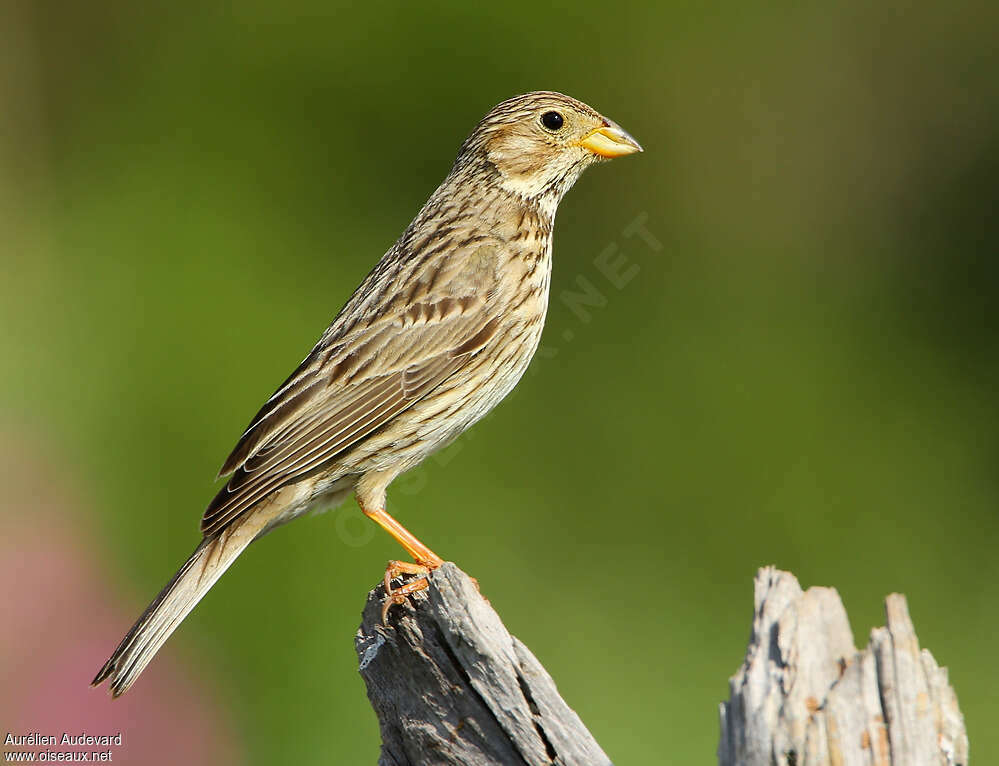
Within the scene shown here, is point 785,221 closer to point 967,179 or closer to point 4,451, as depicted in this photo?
point 967,179

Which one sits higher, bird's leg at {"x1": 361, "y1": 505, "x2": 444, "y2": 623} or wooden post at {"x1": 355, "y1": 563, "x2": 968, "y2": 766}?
wooden post at {"x1": 355, "y1": 563, "x2": 968, "y2": 766}

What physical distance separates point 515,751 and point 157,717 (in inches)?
89.2

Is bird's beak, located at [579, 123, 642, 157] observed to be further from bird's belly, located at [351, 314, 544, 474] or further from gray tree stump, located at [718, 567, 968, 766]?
gray tree stump, located at [718, 567, 968, 766]

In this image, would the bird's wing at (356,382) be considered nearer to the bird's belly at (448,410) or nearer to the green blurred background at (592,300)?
the bird's belly at (448,410)

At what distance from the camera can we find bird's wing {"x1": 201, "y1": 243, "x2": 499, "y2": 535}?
445cm

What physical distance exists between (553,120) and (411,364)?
4.22ft

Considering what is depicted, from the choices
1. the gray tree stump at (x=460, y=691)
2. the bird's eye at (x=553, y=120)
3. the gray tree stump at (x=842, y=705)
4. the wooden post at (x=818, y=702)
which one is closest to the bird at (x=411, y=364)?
the bird's eye at (x=553, y=120)

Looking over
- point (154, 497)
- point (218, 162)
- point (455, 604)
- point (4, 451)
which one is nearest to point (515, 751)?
point (455, 604)

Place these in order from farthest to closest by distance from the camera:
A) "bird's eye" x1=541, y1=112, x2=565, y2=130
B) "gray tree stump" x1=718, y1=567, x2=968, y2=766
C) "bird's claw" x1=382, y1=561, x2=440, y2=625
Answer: "bird's eye" x1=541, y1=112, x2=565, y2=130 < "bird's claw" x1=382, y1=561, x2=440, y2=625 < "gray tree stump" x1=718, y1=567, x2=968, y2=766

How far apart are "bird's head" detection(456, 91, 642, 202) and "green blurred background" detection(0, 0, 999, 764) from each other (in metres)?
1.88

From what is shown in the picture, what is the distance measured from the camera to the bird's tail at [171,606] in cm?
412

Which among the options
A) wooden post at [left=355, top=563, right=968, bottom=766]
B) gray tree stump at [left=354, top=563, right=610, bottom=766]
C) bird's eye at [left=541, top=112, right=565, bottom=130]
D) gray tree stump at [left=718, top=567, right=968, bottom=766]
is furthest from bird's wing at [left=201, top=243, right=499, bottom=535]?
gray tree stump at [left=718, top=567, right=968, bottom=766]

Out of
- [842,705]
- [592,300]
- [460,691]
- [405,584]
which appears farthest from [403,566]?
[592,300]

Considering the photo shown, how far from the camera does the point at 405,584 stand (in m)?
4.04
